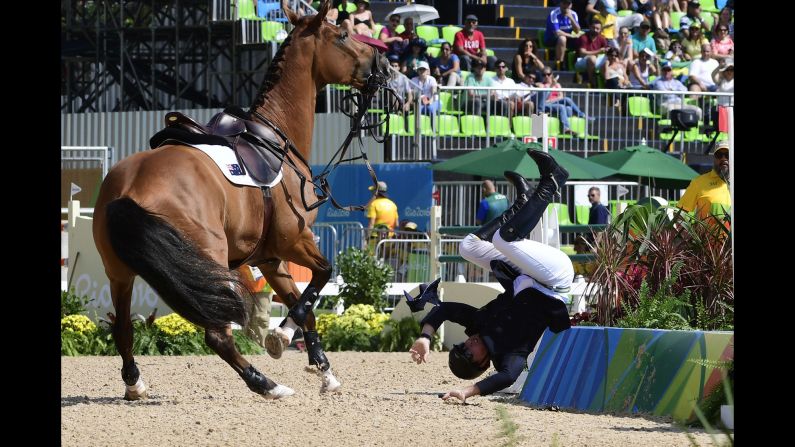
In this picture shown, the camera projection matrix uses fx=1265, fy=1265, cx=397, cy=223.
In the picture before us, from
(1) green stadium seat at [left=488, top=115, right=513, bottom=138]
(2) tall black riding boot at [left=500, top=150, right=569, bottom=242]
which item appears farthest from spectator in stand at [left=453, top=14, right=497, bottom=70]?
(2) tall black riding boot at [left=500, top=150, right=569, bottom=242]

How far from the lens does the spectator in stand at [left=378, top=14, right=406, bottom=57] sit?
71.6 ft

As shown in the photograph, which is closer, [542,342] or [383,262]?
[542,342]

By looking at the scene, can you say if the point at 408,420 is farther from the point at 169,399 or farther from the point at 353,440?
the point at 169,399

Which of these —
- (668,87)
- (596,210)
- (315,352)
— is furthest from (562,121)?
(315,352)

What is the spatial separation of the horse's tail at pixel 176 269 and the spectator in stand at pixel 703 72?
1750 cm

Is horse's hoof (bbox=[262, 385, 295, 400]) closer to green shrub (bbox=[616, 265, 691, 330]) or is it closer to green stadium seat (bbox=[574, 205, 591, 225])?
green shrub (bbox=[616, 265, 691, 330])

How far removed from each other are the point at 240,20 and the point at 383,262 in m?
9.84

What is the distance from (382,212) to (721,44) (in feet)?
32.5

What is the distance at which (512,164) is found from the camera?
17.0 m

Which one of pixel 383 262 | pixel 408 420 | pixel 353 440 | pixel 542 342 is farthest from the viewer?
pixel 383 262

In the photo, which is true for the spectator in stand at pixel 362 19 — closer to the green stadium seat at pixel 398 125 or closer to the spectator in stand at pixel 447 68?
the spectator in stand at pixel 447 68
